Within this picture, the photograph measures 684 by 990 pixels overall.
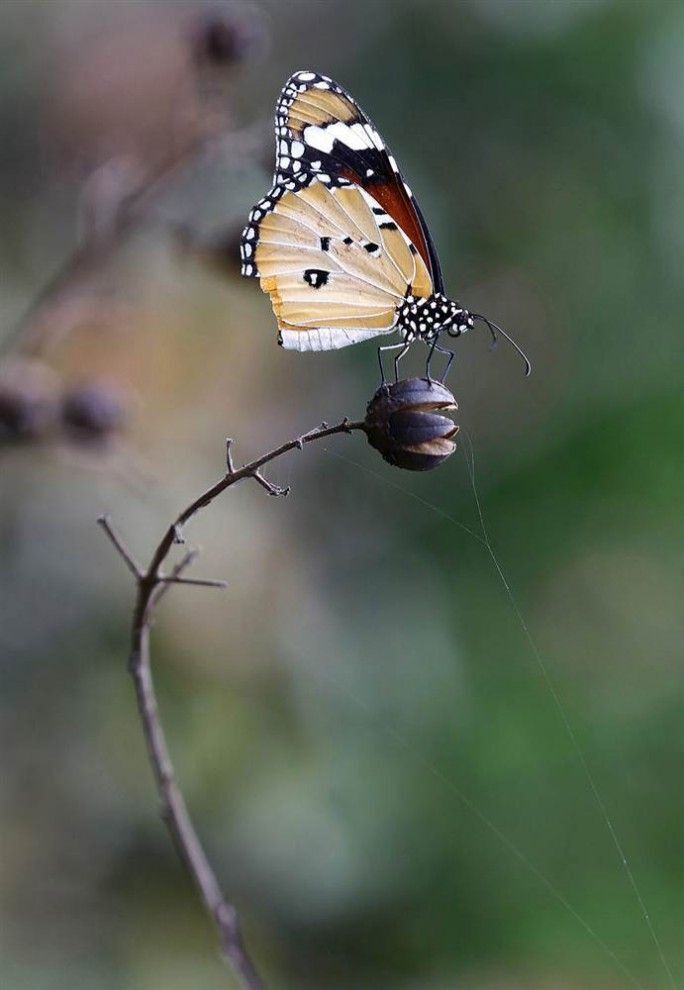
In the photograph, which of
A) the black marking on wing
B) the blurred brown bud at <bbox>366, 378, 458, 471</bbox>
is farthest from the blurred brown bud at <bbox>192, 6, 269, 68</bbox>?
the blurred brown bud at <bbox>366, 378, 458, 471</bbox>

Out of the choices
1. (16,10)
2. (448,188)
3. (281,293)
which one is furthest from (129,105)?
(281,293)

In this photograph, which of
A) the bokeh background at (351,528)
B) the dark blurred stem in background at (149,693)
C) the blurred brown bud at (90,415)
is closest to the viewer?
the dark blurred stem in background at (149,693)

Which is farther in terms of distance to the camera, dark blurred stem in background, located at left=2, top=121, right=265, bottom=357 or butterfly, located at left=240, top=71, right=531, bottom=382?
A: dark blurred stem in background, located at left=2, top=121, right=265, bottom=357

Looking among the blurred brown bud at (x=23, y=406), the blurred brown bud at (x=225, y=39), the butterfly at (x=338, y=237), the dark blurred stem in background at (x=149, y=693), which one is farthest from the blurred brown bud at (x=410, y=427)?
the blurred brown bud at (x=225, y=39)

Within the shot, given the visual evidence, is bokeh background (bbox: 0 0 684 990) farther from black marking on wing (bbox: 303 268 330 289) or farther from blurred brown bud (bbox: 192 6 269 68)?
black marking on wing (bbox: 303 268 330 289)

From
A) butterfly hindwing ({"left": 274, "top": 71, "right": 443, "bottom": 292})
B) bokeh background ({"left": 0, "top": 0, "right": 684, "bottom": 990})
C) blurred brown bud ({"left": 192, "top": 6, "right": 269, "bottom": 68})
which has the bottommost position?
bokeh background ({"left": 0, "top": 0, "right": 684, "bottom": 990})

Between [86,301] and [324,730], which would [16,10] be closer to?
[86,301]

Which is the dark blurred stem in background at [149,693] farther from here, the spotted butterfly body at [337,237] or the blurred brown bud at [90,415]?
the blurred brown bud at [90,415]
